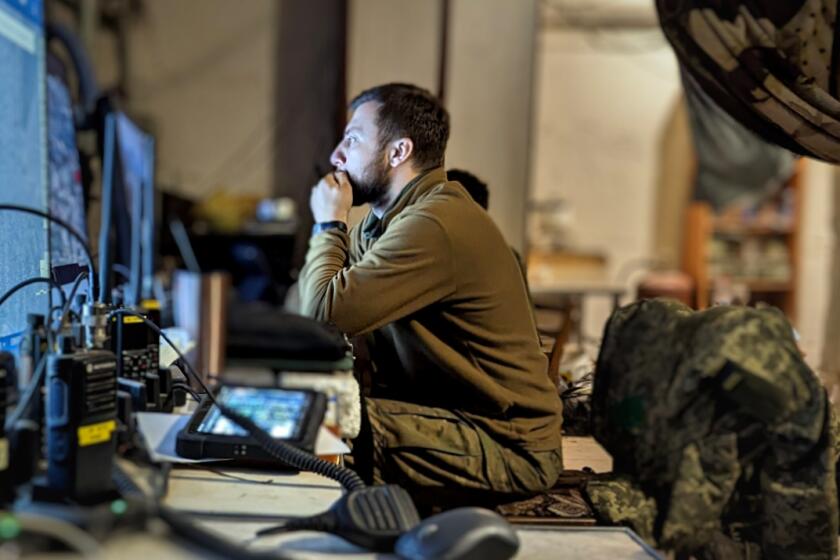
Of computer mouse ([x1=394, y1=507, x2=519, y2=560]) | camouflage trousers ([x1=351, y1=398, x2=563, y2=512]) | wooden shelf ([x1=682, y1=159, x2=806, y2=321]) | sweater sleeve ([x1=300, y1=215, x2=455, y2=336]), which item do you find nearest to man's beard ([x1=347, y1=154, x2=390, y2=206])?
sweater sleeve ([x1=300, y1=215, x2=455, y2=336])

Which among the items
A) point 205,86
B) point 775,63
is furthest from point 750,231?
point 775,63

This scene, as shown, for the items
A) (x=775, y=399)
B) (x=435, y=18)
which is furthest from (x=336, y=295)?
(x=435, y=18)

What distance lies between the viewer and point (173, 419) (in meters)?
1.17

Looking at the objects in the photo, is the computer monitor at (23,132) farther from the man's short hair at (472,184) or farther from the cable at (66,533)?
the man's short hair at (472,184)

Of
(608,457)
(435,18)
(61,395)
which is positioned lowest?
(608,457)

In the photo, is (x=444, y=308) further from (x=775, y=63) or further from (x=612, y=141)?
(x=612, y=141)

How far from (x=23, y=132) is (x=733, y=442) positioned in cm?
163

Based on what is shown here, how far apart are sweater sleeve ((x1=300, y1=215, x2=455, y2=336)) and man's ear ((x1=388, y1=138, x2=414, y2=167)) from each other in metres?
0.13

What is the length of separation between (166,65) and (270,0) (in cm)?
77

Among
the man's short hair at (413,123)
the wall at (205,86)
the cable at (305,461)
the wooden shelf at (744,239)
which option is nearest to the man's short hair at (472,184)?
the man's short hair at (413,123)

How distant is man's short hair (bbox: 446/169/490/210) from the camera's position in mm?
1436

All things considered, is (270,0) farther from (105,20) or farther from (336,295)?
(336,295)

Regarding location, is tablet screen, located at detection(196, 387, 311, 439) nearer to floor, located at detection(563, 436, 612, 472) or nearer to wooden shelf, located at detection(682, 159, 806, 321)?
floor, located at detection(563, 436, 612, 472)

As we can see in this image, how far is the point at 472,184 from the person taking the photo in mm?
1483
